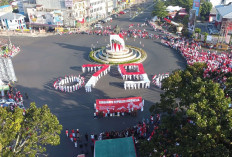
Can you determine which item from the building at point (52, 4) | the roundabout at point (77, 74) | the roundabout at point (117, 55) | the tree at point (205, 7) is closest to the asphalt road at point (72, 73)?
the roundabout at point (77, 74)

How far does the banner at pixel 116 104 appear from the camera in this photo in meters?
26.0

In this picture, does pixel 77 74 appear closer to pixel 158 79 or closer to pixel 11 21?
pixel 158 79

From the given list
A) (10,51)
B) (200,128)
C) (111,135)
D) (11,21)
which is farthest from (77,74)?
(11,21)

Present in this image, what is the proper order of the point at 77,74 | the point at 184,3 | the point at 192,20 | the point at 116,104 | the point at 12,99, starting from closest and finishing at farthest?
the point at 116,104 → the point at 12,99 → the point at 77,74 → the point at 192,20 → the point at 184,3

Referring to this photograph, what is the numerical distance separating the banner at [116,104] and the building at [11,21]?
53086 millimetres

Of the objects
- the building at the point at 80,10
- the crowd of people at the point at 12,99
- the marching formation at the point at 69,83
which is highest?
the building at the point at 80,10

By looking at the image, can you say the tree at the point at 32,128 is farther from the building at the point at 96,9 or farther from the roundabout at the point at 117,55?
the building at the point at 96,9

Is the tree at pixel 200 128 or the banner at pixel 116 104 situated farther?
the banner at pixel 116 104

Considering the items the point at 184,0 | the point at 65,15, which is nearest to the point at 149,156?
the point at 65,15

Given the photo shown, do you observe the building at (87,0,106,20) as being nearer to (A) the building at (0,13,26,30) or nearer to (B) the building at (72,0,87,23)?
(B) the building at (72,0,87,23)

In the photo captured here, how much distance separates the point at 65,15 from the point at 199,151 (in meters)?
62.0

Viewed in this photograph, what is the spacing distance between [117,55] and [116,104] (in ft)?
58.5

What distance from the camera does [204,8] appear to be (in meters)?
70.4

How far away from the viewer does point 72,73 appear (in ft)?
122
